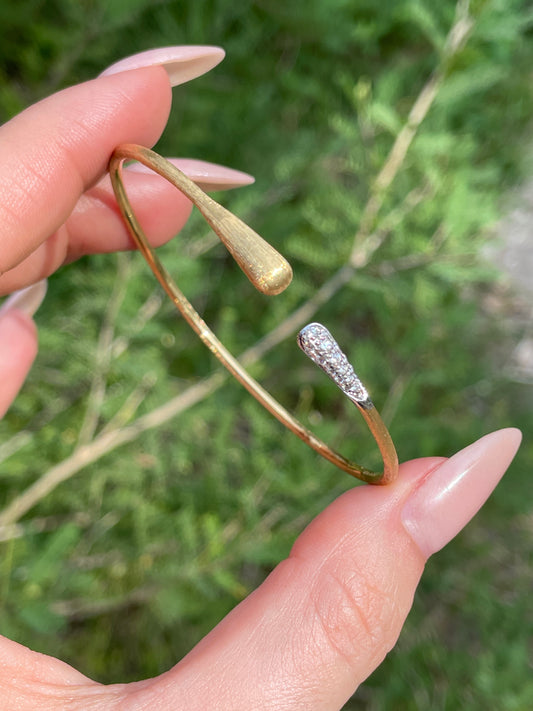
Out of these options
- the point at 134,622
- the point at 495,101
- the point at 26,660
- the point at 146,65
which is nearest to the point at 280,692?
the point at 26,660

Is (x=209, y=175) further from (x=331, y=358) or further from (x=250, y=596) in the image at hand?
(x=250, y=596)

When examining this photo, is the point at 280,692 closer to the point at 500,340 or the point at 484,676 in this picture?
the point at 484,676

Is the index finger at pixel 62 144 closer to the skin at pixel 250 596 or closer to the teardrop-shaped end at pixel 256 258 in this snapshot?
the skin at pixel 250 596

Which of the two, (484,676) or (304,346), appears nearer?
(304,346)

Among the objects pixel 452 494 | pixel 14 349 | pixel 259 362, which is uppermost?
pixel 14 349

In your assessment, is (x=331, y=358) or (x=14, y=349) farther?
(x=14, y=349)

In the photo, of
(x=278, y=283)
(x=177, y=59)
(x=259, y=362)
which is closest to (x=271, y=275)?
(x=278, y=283)

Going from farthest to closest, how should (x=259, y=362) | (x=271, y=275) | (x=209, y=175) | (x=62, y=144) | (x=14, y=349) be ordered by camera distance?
(x=259, y=362)
(x=14, y=349)
(x=209, y=175)
(x=62, y=144)
(x=271, y=275)
